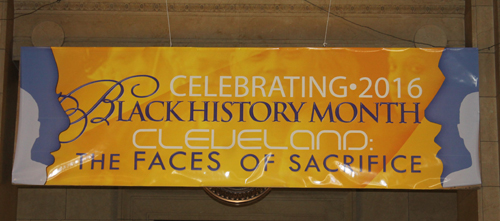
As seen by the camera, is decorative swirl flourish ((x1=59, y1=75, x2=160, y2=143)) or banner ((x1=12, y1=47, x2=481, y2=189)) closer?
banner ((x1=12, y1=47, x2=481, y2=189))

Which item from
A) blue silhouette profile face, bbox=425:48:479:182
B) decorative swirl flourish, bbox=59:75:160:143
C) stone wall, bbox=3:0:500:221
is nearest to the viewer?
blue silhouette profile face, bbox=425:48:479:182

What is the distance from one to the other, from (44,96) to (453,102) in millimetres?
4307

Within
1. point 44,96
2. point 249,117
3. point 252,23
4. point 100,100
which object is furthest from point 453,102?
point 44,96

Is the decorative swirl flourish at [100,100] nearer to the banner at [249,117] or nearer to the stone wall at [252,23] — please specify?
the banner at [249,117]

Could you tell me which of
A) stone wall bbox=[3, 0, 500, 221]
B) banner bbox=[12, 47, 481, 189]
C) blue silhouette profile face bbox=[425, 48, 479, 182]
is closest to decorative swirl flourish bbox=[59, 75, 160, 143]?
banner bbox=[12, 47, 481, 189]

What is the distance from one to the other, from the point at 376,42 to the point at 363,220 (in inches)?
107

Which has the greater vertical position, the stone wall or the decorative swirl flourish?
the stone wall

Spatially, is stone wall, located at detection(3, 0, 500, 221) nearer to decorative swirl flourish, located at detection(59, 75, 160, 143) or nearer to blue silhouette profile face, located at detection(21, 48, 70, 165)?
blue silhouette profile face, located at detection(21, 48, 70, 165)

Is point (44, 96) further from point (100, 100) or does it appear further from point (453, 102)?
point (453, 102)

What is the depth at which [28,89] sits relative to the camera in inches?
196

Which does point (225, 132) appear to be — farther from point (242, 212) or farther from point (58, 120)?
point (242, 212)

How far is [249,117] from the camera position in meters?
4.96

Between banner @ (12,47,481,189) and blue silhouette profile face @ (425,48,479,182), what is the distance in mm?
10

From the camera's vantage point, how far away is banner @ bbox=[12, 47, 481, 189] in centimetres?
485
